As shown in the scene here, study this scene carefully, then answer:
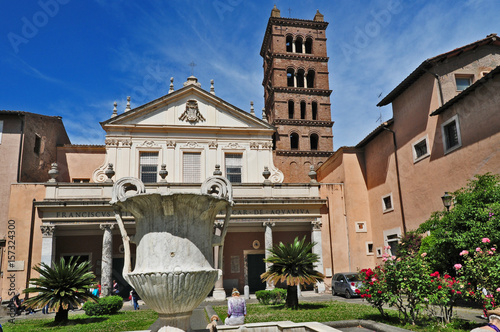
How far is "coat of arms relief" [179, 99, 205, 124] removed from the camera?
25422 mm

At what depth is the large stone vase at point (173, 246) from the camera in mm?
5945

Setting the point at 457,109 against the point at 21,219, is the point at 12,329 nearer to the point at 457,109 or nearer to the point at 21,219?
the point at 21,219

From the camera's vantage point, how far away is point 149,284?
5941 millimetres

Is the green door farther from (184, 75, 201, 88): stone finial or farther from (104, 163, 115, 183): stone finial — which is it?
(184, 75, 201, 88): stone finial

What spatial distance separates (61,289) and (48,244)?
344 inches

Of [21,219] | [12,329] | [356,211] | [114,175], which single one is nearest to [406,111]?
[356,211]

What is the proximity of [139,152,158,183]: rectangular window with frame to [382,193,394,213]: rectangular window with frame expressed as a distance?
45.2 feet

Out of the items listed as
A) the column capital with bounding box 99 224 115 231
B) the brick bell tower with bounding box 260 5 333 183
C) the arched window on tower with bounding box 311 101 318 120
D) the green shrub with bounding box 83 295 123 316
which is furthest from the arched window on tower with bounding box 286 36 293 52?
the green shrub with bounding box 83 295 123 316

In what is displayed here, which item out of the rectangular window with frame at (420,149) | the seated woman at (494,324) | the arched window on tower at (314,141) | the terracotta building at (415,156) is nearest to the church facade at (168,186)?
the terracotta building at (415,156)

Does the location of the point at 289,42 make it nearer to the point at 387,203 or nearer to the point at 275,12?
the point at 275,12

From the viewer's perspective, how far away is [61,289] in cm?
1209

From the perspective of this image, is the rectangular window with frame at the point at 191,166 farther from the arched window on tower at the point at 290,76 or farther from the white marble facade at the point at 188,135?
Result: the arched window on tower at the point at 290,76

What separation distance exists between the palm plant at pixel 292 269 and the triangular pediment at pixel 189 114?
13.1 meters

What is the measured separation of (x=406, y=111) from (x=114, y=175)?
17105mm
